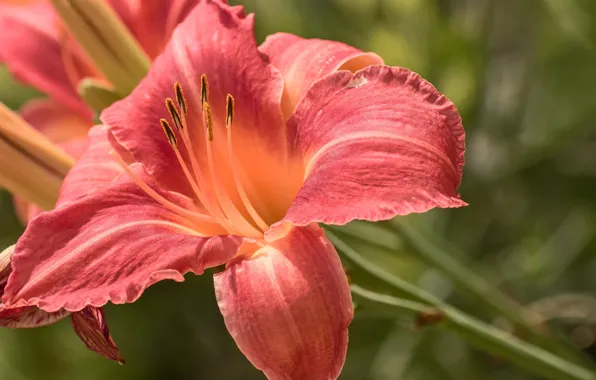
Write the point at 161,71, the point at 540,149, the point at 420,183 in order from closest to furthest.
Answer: the point at 420,183, the point at 161,71, the point at 540,149

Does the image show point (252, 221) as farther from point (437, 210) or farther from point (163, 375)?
point (163, 375)

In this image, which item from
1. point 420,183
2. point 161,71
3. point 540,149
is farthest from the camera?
point 540,149

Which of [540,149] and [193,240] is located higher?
[193,240]

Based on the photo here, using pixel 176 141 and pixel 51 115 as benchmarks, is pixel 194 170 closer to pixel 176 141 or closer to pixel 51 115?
pixel 176 141

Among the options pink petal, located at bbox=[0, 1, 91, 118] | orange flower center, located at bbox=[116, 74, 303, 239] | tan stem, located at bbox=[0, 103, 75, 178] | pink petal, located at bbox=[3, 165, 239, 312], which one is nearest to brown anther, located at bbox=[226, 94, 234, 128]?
orange flower center, located at bbox=[116, 74, 303, 239]

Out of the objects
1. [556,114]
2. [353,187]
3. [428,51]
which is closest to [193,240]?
[353,187]

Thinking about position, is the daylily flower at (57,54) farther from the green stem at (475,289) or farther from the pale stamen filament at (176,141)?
the green stem at (475,289)

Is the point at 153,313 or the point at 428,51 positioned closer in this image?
the point at 428,51

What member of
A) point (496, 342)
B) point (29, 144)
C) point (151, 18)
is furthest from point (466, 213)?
point (29, 144)
